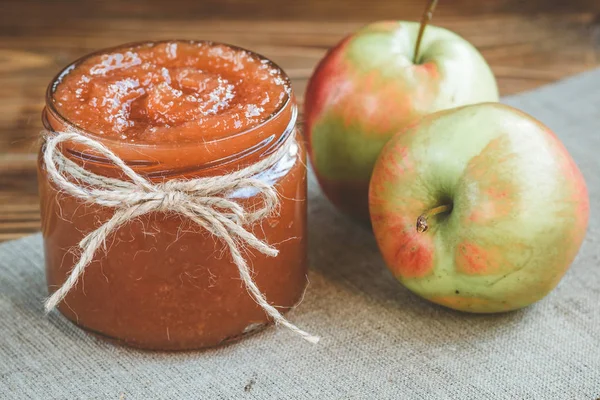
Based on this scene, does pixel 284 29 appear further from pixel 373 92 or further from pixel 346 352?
pixel 346 352

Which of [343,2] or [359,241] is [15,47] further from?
[359,241]

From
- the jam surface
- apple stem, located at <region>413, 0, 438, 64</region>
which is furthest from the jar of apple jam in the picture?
apple stem, located at <region>413, 0, 438, 64</region>

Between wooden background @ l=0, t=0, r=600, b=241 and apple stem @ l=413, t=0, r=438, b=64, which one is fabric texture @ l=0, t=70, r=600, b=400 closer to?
apple stem @ l=413, t=0, r=438, b=64

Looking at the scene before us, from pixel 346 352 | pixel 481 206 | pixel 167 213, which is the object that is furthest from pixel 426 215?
pixel 167 213

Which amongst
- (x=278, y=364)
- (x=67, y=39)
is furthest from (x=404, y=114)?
(x=67, y=39)

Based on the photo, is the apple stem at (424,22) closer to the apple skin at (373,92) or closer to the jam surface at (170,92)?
the apple skin at (373,92)

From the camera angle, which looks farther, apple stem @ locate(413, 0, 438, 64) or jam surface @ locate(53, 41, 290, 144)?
apple stem @ locate(413, 0, 438, 64)

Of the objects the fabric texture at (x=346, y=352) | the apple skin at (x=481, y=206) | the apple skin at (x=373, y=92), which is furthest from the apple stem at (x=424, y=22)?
the fabric texture at (x=346, y=352)
